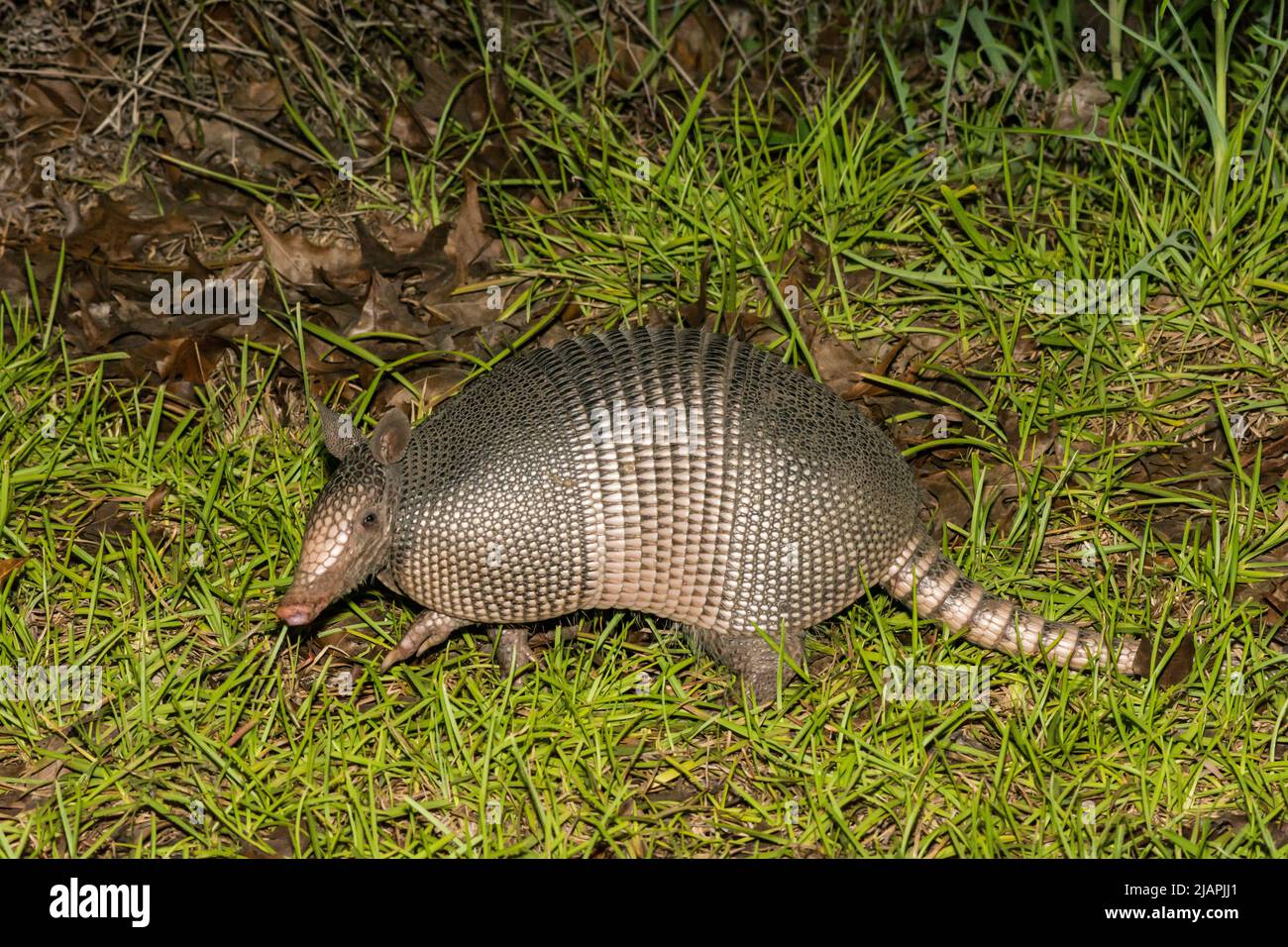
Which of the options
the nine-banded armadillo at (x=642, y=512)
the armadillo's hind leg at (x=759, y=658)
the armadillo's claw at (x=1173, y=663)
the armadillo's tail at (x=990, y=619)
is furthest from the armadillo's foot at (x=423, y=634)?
the armadillo's claw at (x=1173, y=663)

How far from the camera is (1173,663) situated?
502 centimetres

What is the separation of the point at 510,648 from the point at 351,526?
0.89 meters

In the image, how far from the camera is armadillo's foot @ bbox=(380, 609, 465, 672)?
5203mm

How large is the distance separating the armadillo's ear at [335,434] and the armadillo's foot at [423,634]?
0.72 meters

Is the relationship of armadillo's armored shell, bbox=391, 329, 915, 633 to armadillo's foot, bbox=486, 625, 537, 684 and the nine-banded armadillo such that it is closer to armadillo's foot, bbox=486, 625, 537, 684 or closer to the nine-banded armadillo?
the nine-banded armadillo

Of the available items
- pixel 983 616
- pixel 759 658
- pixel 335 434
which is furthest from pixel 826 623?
pixel 335 434

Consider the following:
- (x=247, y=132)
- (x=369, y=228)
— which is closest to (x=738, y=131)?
(x=369, y=228)

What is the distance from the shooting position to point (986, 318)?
6.14 metres

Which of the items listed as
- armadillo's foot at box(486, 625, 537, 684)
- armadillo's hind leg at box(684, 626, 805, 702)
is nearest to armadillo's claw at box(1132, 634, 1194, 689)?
armadillo's hind leg at box(684, 626, 805, 702)

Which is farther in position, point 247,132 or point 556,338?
point 247,132

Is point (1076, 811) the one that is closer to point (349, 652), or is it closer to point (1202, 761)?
point (1202, 761)

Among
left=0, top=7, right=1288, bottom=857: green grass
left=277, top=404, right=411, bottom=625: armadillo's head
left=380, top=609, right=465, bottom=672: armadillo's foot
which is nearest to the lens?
left=0, top=7, right=1288, bottom=857: green grass

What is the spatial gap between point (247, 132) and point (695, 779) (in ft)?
15.4

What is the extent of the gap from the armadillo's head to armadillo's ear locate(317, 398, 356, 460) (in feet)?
0.25
